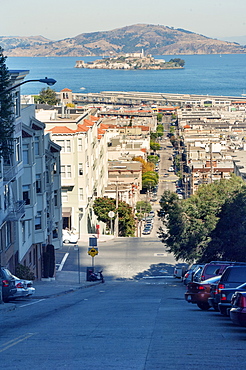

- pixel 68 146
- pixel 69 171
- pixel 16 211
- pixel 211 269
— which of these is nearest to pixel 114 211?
pixel 69 171

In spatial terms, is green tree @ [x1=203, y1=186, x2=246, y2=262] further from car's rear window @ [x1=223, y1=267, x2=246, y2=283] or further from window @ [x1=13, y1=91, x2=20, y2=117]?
car's rear window @ [x1=223, y1=267, x2=246, y2=283]

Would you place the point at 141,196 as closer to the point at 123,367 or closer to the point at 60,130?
the point at 60,130

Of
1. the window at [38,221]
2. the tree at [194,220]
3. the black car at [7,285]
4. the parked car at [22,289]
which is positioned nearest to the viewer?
the black car at [7,285]

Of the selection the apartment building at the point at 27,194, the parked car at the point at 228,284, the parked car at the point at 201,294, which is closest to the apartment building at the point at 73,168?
the apartment building at the point at 27,194

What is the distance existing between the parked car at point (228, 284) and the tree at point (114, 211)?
4836 cm

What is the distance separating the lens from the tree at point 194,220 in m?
39.4

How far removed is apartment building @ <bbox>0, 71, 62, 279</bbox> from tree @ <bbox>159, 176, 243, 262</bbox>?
7219mm

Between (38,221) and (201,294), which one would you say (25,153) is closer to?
(38,221)

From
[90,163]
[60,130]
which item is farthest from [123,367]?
[90,163]

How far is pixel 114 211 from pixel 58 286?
32.4 metres

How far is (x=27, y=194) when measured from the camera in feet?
113

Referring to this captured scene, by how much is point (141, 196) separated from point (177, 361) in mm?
103855

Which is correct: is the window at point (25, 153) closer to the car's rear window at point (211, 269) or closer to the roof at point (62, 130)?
the car's rear window at point (211, 269)

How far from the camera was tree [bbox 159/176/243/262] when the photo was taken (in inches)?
1551
